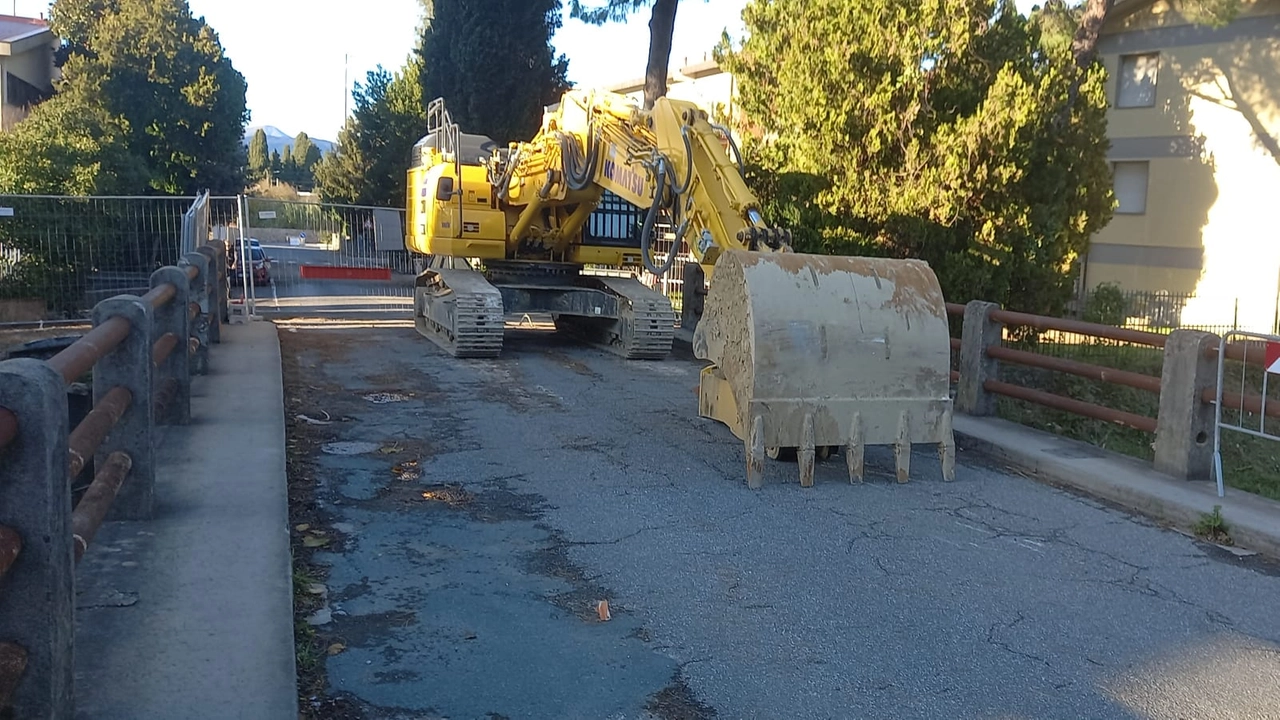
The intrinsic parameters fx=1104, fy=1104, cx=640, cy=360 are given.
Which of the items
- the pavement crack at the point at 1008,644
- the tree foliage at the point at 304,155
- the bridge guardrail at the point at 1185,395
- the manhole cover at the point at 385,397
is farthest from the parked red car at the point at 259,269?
the tree foliage at the point at 304,155

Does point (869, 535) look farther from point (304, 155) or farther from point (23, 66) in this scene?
point (304, 155)

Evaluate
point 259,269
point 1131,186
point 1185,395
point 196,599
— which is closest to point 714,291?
point 1185,395

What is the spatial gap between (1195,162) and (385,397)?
76.3ft

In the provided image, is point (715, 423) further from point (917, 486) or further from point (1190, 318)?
point (1190, 318)

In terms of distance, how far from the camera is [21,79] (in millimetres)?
35250

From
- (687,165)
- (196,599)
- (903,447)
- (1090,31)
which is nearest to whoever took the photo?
(196,599)

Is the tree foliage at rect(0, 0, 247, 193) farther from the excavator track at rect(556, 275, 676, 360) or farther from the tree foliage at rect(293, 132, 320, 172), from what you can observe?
the tree foliage at rect(293, 132, 320, 172)

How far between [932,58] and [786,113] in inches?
75.4

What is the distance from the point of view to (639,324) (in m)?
13.9

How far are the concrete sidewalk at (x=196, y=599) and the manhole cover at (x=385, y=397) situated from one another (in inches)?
131

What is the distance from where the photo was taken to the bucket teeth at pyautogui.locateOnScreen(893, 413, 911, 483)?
303 inches

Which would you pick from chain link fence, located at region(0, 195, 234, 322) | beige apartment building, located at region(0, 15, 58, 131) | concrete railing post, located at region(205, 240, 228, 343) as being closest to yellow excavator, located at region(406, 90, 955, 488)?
concrete railing post, located at region(205, 240, 228, 343)

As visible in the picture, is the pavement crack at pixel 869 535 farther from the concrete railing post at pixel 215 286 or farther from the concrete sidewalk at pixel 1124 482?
the concrete railing post at pixel 215 286

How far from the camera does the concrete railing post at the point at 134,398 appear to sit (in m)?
5.29
